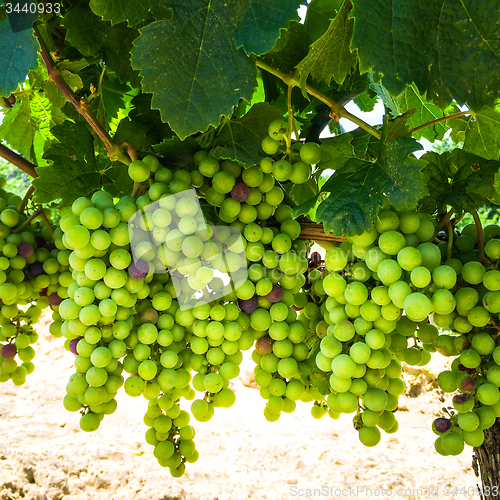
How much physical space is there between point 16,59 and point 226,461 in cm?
189

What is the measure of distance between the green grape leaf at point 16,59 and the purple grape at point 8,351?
662mm

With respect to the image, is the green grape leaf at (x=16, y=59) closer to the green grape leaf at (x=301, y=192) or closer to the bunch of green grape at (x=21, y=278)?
the bunch of green grape at (x=21, y=278)

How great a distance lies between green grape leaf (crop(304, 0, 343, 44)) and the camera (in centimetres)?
93

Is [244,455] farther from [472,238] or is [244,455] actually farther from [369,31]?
[369,31]

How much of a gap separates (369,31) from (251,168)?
0.32 metres

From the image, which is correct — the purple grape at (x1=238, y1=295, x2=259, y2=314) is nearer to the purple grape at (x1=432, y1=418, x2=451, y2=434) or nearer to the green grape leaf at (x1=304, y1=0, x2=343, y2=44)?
the purple grape at (x1=432, y1=418, x2=451, y2=434)

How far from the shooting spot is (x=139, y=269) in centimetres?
78

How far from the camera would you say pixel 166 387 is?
2.75 ft

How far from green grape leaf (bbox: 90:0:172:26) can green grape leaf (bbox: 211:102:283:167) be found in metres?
0.24

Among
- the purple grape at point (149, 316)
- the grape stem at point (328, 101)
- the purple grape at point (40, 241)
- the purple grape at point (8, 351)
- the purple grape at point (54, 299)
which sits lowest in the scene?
the purple grape at point (8, 351)

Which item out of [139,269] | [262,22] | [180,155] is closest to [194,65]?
[262,22]

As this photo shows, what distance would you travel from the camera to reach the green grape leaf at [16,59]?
30.4 inches

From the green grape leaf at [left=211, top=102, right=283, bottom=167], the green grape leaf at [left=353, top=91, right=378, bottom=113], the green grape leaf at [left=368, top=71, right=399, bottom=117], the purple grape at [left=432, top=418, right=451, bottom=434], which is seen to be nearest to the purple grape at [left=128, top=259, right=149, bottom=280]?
the green grape leaf at [left=211, top=102, right=283, bottom=167]
